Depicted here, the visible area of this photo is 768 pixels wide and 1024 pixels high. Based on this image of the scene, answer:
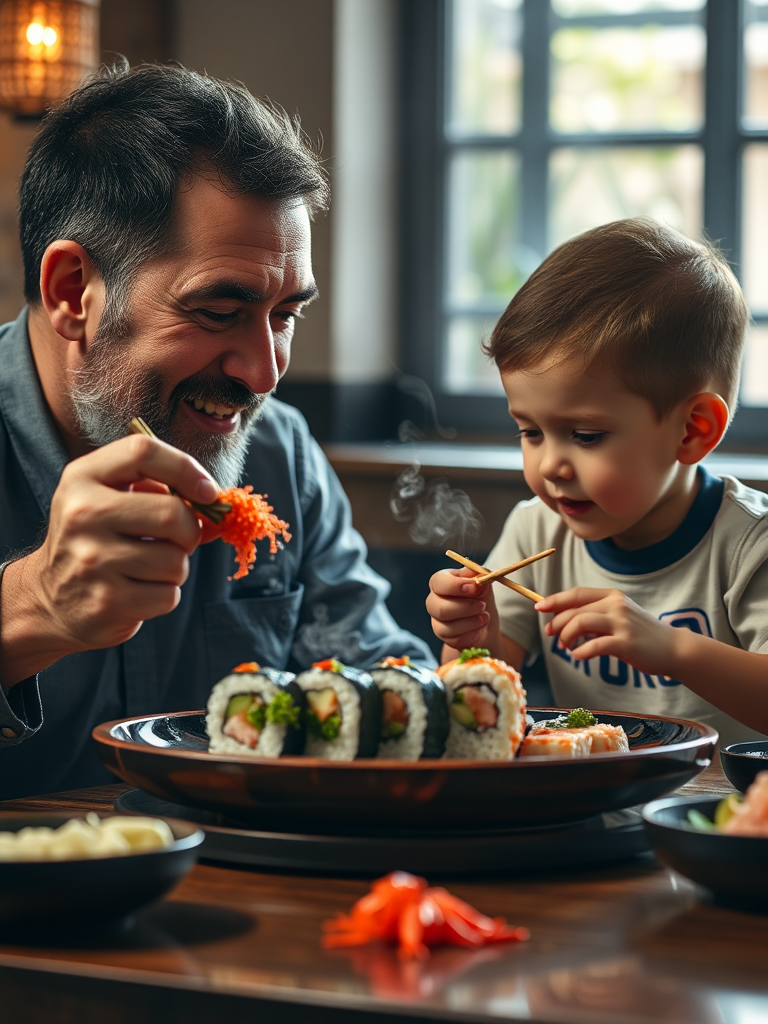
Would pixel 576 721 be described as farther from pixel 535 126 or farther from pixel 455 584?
pixel 535 126

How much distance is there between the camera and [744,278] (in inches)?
142

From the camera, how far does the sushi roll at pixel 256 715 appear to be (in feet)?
→ 3.48

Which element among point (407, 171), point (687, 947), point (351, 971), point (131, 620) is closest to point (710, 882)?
point (687, 947)

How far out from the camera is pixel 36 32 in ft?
10.6

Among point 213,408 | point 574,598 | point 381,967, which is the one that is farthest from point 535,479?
point 381,967

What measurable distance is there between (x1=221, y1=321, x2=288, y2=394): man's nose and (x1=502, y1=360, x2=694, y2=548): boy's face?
33 centimetres

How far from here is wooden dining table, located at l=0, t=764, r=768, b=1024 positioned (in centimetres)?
76

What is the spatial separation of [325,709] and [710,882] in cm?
34

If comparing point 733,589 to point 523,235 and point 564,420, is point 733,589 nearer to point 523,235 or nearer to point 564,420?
point 564,420

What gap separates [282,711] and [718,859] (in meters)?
0.36

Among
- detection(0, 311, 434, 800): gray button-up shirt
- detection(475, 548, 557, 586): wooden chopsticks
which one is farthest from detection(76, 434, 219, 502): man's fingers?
detection(0, 311, 434, 800): gray button-up shirt

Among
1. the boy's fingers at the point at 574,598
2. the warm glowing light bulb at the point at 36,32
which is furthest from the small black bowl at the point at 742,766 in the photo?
the warm glowing light bulb at the point at 36,32

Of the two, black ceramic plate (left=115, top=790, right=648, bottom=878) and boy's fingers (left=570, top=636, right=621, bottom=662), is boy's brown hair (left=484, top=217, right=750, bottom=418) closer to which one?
boy's fingers (left=570, top=636, right=621, bottom=662)

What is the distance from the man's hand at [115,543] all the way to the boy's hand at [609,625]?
403 millimetres
